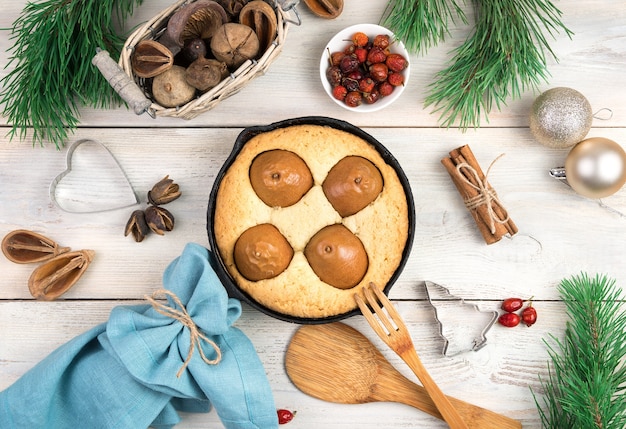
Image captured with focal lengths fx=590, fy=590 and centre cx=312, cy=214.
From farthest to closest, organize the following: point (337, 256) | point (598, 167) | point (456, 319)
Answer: point (456, 319) < point (598, 167) < point (337, 256)

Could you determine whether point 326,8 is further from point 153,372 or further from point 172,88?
point 153,372

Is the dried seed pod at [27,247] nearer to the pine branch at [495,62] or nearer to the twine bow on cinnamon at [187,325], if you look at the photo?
the twine bow on cinnamon at [187,325]

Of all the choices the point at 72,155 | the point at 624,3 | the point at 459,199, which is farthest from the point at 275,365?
the point at 624,3

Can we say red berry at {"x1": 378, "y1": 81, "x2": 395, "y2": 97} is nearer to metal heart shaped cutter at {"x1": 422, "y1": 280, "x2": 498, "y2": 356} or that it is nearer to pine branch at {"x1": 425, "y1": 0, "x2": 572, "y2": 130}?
pine branch at {"x1": 425, "y1": 0, "x2": 572, "y2": 130}

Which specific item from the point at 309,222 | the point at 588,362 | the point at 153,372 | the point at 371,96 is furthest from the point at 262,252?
the point at 588,362

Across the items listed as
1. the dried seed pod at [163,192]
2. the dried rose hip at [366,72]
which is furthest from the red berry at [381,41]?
the dried seed pod at [163,192]

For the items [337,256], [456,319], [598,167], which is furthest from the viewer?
[456,319]
